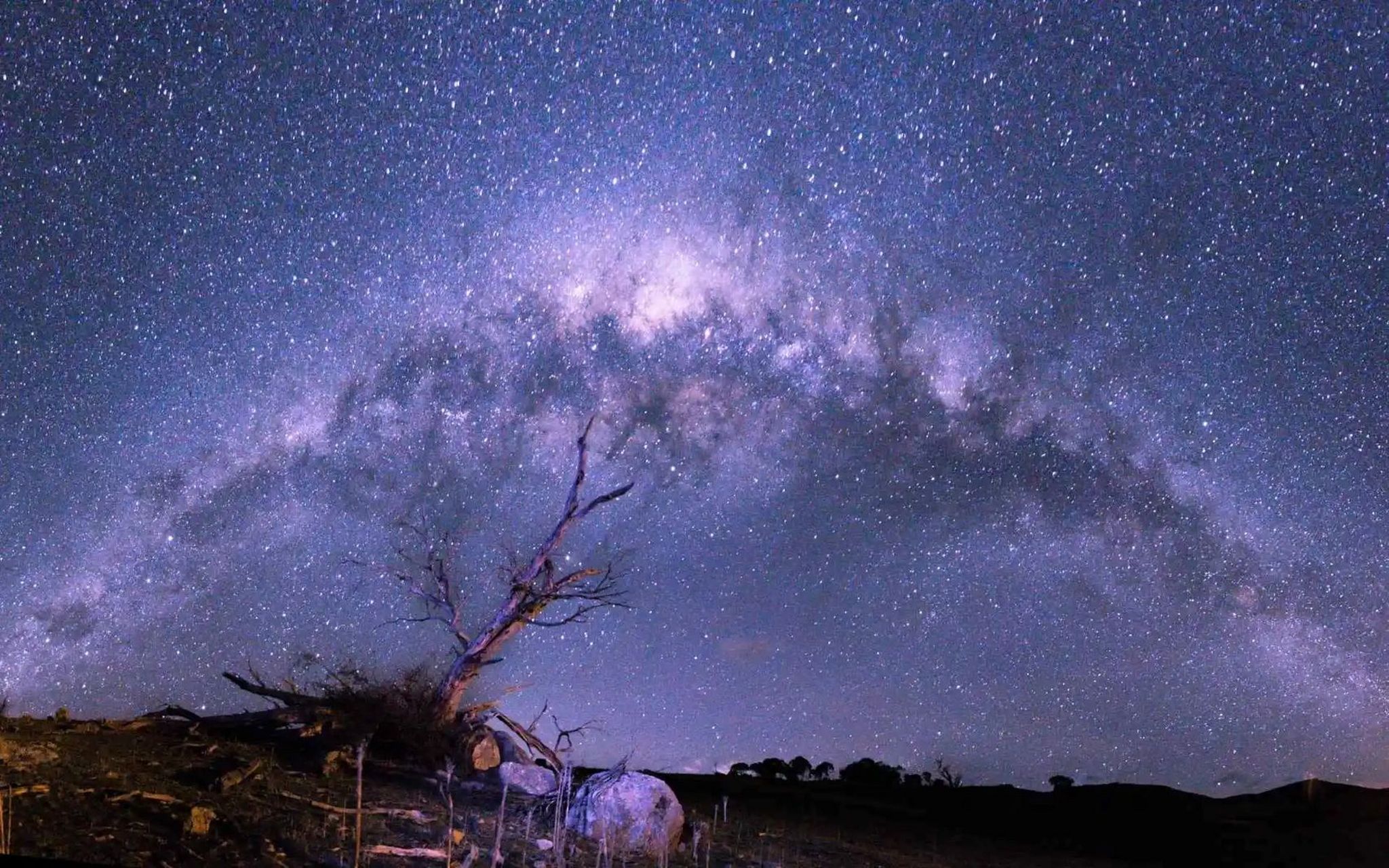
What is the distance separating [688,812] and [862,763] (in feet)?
103

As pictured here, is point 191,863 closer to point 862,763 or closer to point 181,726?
point 181,726

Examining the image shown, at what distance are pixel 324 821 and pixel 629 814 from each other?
3.28 meters

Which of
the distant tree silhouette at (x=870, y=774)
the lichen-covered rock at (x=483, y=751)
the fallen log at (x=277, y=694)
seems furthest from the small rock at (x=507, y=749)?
the distant tree silhouette at (x=870, y=774)

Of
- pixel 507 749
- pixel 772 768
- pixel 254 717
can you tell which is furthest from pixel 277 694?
pixel 772 768

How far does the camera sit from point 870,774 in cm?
3962

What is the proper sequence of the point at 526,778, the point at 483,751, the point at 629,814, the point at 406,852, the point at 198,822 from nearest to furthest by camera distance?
the point at 198,822 → the point at 406,852 → the point at 629,814 → the point at 526,778 → the point at 483,751

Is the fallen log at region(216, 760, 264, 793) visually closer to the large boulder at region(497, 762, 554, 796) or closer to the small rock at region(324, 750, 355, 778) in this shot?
the small rock at region(324, 750, 355, 778)

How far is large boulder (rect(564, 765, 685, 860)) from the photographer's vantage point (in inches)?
391

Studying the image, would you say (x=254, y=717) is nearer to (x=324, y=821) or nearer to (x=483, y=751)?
(x=483, y=751)

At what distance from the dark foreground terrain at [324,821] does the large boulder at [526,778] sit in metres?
0.52

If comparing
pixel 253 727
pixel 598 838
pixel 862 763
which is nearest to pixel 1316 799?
pixel 862 763

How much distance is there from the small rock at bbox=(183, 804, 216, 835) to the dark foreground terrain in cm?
1

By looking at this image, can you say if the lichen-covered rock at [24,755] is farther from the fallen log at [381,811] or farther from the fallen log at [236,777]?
the fallen log at [381,811]

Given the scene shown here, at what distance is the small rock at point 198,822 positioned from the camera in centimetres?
692
